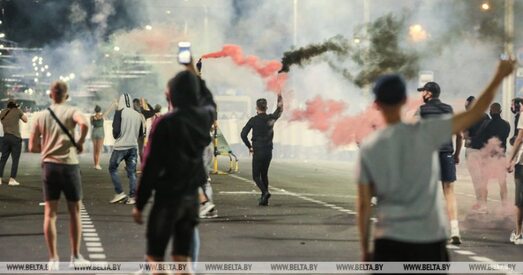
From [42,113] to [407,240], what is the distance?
4.65 meters

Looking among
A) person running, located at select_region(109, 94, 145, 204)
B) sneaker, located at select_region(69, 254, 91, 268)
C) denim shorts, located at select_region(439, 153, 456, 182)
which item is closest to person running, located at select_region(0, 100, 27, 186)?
person running, located at select_region(109, 94, 145, 204)

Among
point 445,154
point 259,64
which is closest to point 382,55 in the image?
point 259,64

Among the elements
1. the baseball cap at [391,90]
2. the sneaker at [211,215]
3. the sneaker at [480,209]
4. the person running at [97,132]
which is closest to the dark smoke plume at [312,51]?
the sneaker at [480,209]

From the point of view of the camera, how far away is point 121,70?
63.5 metres

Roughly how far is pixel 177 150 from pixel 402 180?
1.82 metres

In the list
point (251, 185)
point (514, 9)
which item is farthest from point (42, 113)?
point (514, 9)

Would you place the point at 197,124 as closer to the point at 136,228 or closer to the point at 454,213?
the point at 454,213

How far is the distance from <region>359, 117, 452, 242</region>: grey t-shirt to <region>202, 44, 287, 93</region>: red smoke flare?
43.6ft

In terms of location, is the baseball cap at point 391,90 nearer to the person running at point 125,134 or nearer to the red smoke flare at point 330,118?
the person running at point 125,134

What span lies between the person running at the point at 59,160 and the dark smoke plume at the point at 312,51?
1233 cm

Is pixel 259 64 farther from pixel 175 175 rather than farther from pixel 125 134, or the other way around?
pixel 175 175

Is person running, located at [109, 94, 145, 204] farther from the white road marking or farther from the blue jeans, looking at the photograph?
the white road marking

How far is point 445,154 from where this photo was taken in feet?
35.6

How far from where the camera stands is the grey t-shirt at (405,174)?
4.82 meters
